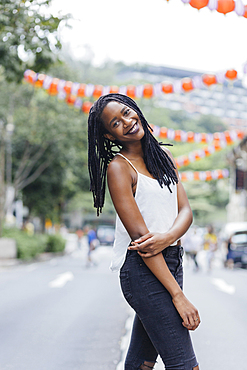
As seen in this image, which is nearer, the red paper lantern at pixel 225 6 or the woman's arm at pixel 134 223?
the woman's arm at pixel 134 223

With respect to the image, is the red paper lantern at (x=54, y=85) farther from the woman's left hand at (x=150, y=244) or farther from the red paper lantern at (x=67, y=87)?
the woman's left hand at (x=150, y=244)

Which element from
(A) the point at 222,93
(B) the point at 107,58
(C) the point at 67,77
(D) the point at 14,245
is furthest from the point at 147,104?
(A) the point at 222,93

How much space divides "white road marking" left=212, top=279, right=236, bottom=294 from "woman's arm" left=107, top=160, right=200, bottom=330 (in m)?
9.16

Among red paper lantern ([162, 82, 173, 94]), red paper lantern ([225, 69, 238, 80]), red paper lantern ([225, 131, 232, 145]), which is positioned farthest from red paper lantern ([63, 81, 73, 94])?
red paper lantern ([225, 131, 232, 145])

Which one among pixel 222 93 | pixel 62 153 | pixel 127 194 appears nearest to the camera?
pixel 127 194

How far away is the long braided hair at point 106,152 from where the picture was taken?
227 cm

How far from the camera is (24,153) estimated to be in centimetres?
2284

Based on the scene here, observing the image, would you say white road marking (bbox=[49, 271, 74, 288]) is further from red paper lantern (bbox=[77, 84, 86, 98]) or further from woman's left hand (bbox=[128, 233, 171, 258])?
woman's left hand (bbox=[128, 233, 171, 258])

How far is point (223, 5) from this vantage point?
21.5 feet

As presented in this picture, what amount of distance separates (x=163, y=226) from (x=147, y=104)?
51.8m

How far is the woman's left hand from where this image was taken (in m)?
1.99

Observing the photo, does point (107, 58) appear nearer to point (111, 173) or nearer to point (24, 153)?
point (24, 153)

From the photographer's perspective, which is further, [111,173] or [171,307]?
[111,173]

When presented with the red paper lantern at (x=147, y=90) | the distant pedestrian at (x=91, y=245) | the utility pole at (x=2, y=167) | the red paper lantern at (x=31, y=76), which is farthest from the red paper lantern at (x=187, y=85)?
the utility pole at (x=2, y=167)
